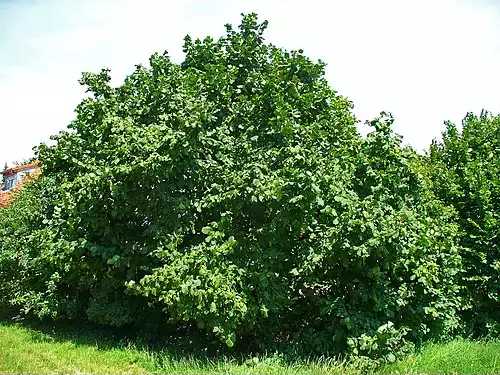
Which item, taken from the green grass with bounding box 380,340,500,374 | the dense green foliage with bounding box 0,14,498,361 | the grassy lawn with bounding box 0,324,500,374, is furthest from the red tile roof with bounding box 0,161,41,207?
the green grass with bounding box 380,340,500,374

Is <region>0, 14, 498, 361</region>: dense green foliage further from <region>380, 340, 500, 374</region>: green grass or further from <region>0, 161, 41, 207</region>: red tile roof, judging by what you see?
<region>0, 161, 41, 207</region>: red tile roof

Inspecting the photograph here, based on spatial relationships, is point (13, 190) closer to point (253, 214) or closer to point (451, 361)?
point (253, 214)

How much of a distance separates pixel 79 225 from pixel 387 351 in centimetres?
459

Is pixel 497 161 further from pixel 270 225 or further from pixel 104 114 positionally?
pixel 104 114

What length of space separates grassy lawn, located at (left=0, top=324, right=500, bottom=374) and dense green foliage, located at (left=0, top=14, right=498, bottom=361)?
0.33 meters

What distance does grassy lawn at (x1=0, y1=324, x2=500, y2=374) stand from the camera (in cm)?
579

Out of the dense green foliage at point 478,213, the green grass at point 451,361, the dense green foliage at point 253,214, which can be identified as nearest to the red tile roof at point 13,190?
the dense green foliage at point 253,214

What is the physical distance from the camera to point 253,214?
22.2 feet

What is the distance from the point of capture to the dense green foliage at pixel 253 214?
19.8 ft

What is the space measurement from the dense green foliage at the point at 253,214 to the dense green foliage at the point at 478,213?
0.08 metres

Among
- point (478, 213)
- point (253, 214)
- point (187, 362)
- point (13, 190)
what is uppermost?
point (13, 190)

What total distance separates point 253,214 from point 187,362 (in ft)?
6.81

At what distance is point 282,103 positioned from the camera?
21.9 feet

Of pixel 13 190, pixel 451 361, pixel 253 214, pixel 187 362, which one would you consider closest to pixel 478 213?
pixel 451 361
